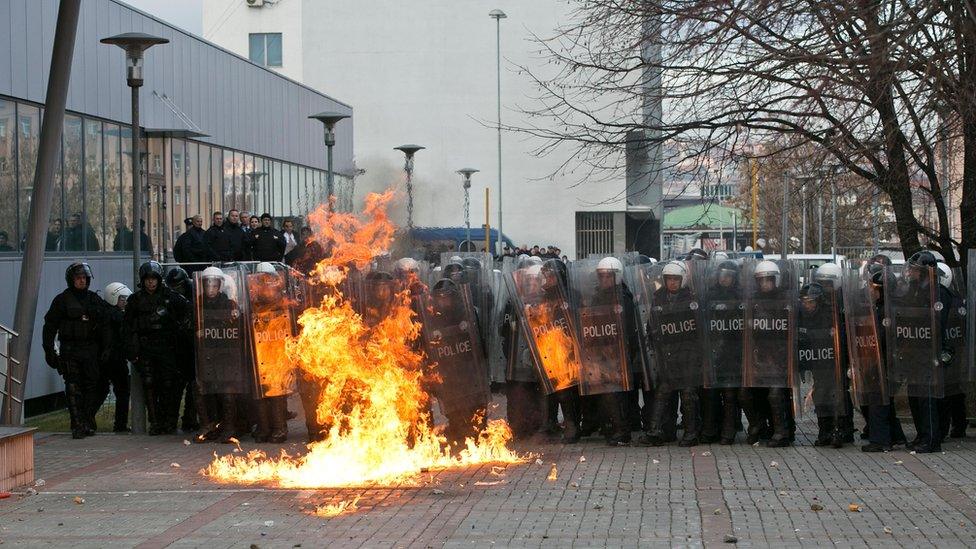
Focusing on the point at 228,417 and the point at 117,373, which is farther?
the point at 117,373

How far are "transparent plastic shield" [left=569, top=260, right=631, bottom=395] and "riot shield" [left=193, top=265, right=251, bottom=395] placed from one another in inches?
136

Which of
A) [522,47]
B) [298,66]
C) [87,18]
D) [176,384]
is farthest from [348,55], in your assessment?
[176,384]

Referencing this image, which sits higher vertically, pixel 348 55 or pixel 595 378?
pixel 348 55

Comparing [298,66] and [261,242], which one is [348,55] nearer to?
[298,66]

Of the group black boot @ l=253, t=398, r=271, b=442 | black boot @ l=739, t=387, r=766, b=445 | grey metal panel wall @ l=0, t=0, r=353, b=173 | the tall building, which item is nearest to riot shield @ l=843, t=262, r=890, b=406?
black boot @ l=739, t=387, r=766, b=445

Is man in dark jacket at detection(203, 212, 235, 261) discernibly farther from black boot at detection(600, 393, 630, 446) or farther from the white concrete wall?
the white concrete wall

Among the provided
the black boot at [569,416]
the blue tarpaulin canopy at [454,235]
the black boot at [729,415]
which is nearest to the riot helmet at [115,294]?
the black boot at [569,416]

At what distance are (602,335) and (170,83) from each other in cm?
1396

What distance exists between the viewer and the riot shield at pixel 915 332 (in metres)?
11.9

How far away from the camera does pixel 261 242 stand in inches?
738

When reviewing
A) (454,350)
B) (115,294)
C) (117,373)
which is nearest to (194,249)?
(115,294)

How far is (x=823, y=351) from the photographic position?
1236cm

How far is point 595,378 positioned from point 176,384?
4714 millimetres

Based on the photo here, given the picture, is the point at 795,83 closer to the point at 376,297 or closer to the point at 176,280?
the point at 376,297
